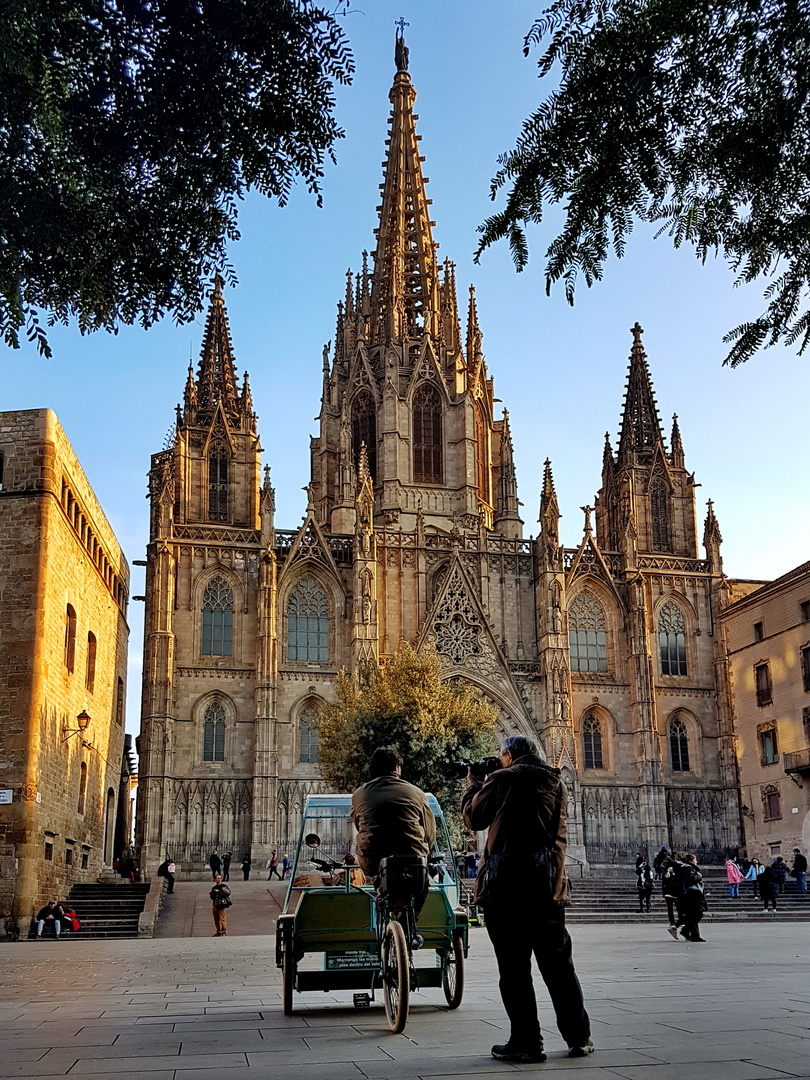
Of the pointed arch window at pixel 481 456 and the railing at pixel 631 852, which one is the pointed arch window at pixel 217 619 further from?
the railing at pixel 631 852

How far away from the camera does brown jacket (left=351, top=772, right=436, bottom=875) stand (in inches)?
319

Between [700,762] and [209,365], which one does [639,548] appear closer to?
[700,762]

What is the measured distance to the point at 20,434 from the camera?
26922 millimetres

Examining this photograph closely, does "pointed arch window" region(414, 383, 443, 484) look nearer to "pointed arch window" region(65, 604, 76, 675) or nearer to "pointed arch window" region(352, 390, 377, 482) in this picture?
"pointed arch window" region(352, 390, 377, 482)

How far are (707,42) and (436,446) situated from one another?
49.1 m

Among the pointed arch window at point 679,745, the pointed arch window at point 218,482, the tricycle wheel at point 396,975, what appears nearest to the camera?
the tricycle wheel at point 396,975

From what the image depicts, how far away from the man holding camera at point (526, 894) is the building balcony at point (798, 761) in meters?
37.6

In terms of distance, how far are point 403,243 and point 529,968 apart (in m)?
55.0

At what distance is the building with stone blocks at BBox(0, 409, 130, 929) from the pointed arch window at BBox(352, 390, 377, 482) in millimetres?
22607

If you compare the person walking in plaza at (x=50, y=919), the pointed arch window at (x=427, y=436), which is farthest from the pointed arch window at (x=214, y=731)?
the person walking in plaza at (x=50, y=919)

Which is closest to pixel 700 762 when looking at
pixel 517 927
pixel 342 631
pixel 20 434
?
pixel 342 631

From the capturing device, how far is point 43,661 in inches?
1032

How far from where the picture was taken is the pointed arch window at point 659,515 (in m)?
54.2

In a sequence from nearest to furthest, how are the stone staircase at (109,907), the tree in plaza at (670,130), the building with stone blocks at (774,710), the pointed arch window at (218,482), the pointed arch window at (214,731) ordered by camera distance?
the tree in plaza at (670,130), the stone staircase at (109,907), the building with stone blocks at (774,710), the pointed arch window at (214,731), the pointed arch window at (218,482)
